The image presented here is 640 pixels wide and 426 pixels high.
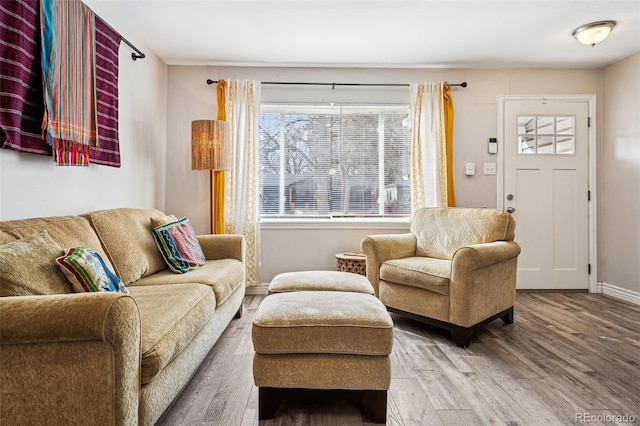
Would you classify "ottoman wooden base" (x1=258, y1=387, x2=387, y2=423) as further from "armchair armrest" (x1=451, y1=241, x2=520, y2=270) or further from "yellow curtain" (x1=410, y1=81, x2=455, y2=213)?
"yellow curtain" (x1=410, y1=81, x2=455, y2=213)

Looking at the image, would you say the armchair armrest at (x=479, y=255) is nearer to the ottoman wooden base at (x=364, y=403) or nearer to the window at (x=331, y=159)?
the ottoman wooden base at (x=364, y=403)

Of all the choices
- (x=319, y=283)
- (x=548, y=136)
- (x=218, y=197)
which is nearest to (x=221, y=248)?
(x=218, y=197)

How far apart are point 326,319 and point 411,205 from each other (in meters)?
2.33

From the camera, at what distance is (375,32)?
290cm

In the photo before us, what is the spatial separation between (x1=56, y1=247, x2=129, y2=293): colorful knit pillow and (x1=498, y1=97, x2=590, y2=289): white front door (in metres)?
3.63

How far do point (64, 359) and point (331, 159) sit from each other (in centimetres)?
293

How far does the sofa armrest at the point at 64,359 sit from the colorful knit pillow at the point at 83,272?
34 centimetres

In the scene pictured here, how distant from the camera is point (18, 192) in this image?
1.80 m

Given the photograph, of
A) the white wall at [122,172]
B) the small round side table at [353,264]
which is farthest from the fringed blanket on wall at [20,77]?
the small round side table at [353,264]

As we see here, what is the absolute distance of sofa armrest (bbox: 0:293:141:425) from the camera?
3.26 ft

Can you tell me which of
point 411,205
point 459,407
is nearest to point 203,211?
point 411,205

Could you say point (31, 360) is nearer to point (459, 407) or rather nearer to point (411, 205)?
point (459, 407)

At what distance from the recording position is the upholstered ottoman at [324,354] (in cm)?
147

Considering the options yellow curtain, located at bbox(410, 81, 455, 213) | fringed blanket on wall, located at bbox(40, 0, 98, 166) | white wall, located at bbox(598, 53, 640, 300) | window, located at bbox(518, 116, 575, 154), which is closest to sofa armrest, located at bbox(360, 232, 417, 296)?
yellow curtain, located at bbox(410, 81, 455, 213)
